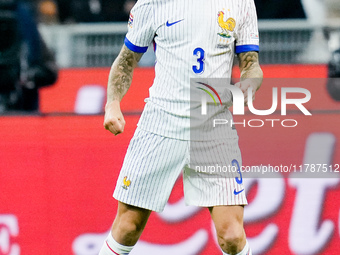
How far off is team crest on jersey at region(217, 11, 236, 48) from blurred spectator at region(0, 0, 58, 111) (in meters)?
2.85

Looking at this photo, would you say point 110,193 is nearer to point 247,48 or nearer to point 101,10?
point 247,48

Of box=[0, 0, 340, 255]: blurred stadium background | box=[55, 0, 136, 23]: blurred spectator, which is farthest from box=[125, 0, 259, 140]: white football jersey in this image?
box=[55, 0, 136, 23]: blurred spectator

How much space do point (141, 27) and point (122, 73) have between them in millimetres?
237

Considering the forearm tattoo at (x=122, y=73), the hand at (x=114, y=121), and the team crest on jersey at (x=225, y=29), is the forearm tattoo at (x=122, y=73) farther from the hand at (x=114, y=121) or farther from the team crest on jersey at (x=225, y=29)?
the team crest on jersey at (x=225, y=29)

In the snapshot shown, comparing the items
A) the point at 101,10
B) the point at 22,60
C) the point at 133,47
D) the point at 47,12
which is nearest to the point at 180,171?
the point at 133,47

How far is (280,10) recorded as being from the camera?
679cm

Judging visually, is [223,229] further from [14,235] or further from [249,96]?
[14,235]

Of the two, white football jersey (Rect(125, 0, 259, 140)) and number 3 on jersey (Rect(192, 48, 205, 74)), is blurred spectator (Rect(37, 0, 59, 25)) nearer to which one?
white football jersey (Rect(125, 0, 259, 140))

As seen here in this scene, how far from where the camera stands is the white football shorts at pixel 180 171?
2.98 m

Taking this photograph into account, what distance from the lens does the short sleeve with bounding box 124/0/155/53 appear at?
3.10 metres

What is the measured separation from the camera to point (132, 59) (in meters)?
3.22

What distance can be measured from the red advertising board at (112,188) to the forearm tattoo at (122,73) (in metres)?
0.81

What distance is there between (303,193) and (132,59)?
1.36 metres

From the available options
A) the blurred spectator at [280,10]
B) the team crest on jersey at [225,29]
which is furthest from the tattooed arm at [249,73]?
the blurred spectator at [280,10]
